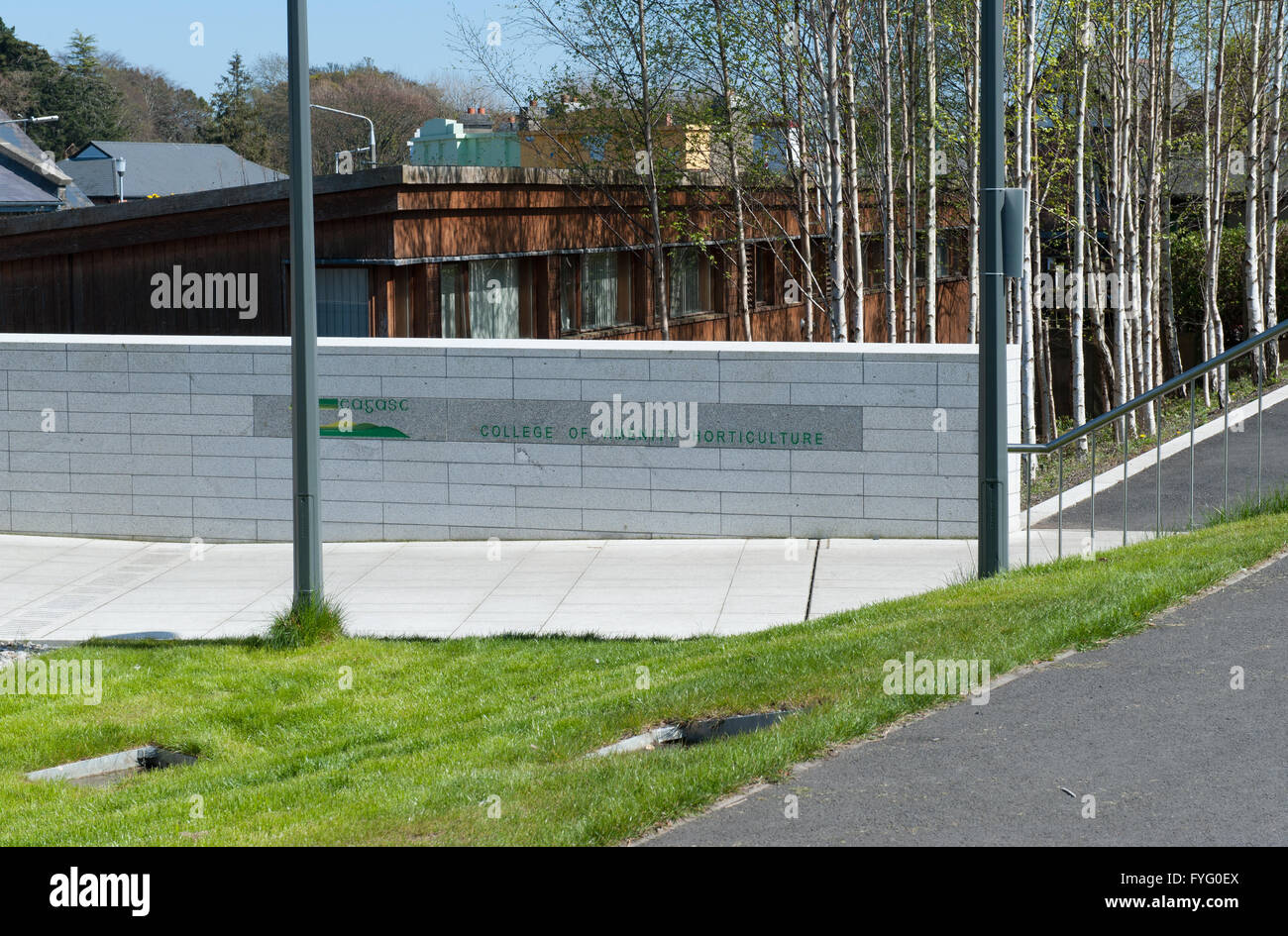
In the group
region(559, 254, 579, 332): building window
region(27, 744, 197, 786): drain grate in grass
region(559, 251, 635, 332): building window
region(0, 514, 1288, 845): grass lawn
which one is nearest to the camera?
region(0, 514, 1288, 845): grass lawn

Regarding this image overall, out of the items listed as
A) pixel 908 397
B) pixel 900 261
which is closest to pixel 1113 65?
pixel 900 261

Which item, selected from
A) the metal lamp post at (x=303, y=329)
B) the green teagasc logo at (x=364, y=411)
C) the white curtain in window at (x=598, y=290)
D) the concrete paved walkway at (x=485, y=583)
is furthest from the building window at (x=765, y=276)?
the metal lamp post at (x=303, y=329)

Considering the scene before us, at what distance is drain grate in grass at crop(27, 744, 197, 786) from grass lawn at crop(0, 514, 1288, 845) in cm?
10

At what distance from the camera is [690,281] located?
2328cm

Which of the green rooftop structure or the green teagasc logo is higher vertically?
the green rooftop structure

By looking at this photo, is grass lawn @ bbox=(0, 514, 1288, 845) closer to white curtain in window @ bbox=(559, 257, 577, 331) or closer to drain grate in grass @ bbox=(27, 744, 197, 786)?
drain grate in grass @ bbox=(27, 744, 197, 786)

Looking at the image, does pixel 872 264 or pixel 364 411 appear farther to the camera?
pixel 872 264

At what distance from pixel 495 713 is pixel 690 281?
641 inches

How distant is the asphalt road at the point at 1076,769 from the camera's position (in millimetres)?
4973

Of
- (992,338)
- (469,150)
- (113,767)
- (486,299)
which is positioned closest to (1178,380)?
(992,338)

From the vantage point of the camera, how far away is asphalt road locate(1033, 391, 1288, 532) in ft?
38.1

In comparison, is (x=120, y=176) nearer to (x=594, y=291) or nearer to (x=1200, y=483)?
(x=594, y=291)

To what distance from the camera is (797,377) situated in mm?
12750

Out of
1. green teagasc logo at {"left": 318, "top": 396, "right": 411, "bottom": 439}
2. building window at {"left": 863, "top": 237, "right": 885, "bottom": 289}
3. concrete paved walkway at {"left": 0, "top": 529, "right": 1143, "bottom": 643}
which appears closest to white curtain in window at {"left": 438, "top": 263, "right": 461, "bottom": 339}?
green teagasc logo at {"left": 318, "top": 396, "right": 411, "bottom": 439}
